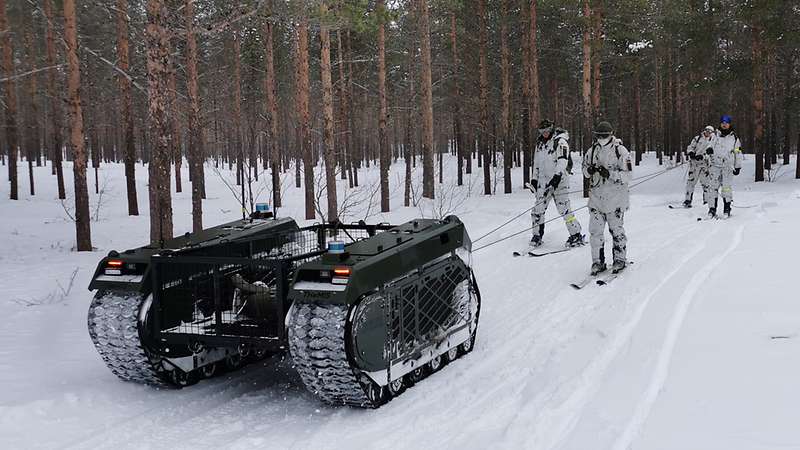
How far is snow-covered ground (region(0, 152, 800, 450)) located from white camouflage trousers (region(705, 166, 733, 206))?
3977 mm

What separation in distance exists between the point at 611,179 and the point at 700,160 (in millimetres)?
7450

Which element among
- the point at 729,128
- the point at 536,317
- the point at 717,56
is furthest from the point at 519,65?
the point at 536,317

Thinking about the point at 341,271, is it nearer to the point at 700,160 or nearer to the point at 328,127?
the point at 328,127

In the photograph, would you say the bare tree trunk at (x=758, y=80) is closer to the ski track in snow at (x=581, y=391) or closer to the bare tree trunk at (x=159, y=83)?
the ski track in snow at (x=581, y=391)

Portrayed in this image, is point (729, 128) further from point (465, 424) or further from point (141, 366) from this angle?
point (141, 366)

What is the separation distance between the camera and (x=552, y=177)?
33.3ft

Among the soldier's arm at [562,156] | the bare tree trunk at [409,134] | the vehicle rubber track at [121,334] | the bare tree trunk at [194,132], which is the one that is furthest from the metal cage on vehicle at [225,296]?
the bare tree trunk at [409,134]

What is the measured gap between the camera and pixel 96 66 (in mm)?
30562

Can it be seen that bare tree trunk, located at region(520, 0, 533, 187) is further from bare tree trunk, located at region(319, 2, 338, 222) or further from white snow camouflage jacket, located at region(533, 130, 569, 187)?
white snow camouflage jacket, located at region(533, 130, 569, 187)

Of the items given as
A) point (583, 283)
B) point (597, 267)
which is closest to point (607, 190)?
point (597, 267)

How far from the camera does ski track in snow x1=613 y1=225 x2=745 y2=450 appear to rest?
3.59 m

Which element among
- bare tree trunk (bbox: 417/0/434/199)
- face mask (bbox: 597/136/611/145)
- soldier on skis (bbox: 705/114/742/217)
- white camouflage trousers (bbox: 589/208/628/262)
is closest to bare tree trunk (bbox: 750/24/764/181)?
soldier on skis (bbox: 705/114/742/217)

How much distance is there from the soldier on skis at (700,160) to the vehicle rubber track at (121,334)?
38.6 ft

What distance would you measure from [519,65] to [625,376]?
95.3 feet
